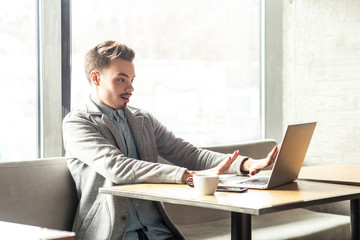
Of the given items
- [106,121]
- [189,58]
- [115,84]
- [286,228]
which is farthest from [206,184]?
[189,58]

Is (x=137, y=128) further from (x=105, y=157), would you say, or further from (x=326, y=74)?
(x=326, y=74)

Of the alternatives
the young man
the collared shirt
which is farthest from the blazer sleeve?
the collared shirt

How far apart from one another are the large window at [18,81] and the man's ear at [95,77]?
58 centimetres

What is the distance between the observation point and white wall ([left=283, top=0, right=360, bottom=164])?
3.94 m

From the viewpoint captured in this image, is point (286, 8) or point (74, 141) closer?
point (74, 141)

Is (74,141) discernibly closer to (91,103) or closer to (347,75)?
(91,103)

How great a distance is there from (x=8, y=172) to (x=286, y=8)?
2.78m

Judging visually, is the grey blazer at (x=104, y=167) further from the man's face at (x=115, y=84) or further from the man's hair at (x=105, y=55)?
the man's hair at (x=105, y=55)

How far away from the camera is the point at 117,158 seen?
2.09 metres

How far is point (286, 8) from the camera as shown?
427cm

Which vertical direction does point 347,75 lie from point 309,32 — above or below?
below

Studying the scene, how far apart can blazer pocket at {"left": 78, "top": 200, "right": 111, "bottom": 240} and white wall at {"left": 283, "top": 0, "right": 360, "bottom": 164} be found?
7.66ft

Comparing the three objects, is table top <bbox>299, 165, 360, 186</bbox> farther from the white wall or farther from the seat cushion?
the white wall

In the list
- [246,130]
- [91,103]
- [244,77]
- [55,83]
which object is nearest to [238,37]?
[244,77]
